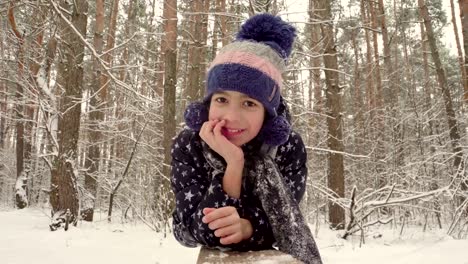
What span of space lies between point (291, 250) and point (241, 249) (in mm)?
183

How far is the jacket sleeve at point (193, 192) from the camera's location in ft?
4.26

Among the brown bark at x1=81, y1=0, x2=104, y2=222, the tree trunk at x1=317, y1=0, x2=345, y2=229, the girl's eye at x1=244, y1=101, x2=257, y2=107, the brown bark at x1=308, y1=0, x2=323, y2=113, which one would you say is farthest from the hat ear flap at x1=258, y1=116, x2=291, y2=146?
the brown bark at x1=81, y1=0, x2=104, y2=222

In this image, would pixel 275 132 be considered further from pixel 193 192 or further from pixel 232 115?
pixel 193 192

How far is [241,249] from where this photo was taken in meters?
1.36

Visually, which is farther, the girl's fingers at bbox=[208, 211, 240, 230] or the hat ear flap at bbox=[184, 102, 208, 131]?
the hat ear flap at bbox=[184, 102, 208, 131]

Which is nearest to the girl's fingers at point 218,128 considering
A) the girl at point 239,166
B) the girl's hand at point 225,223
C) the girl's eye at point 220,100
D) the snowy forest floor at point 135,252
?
the girl at point 239,166

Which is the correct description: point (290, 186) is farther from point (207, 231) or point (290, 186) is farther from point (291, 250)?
point (207, 231)

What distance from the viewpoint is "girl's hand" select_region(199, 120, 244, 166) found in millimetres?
1271

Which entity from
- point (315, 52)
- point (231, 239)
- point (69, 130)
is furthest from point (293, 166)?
point (69, 130)

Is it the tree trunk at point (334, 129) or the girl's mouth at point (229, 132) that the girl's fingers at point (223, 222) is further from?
the tree trunk at point (334, 129)

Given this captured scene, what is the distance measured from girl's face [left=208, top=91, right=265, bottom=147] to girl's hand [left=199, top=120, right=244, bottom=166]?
0.03m

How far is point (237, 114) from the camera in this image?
135 cm

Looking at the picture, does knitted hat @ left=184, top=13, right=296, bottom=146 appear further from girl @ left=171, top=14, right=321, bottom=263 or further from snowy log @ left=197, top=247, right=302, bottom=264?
snowy log @ left=197, top=247, right=302, bottom=264

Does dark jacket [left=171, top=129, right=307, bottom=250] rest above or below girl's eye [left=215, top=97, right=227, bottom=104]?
below
